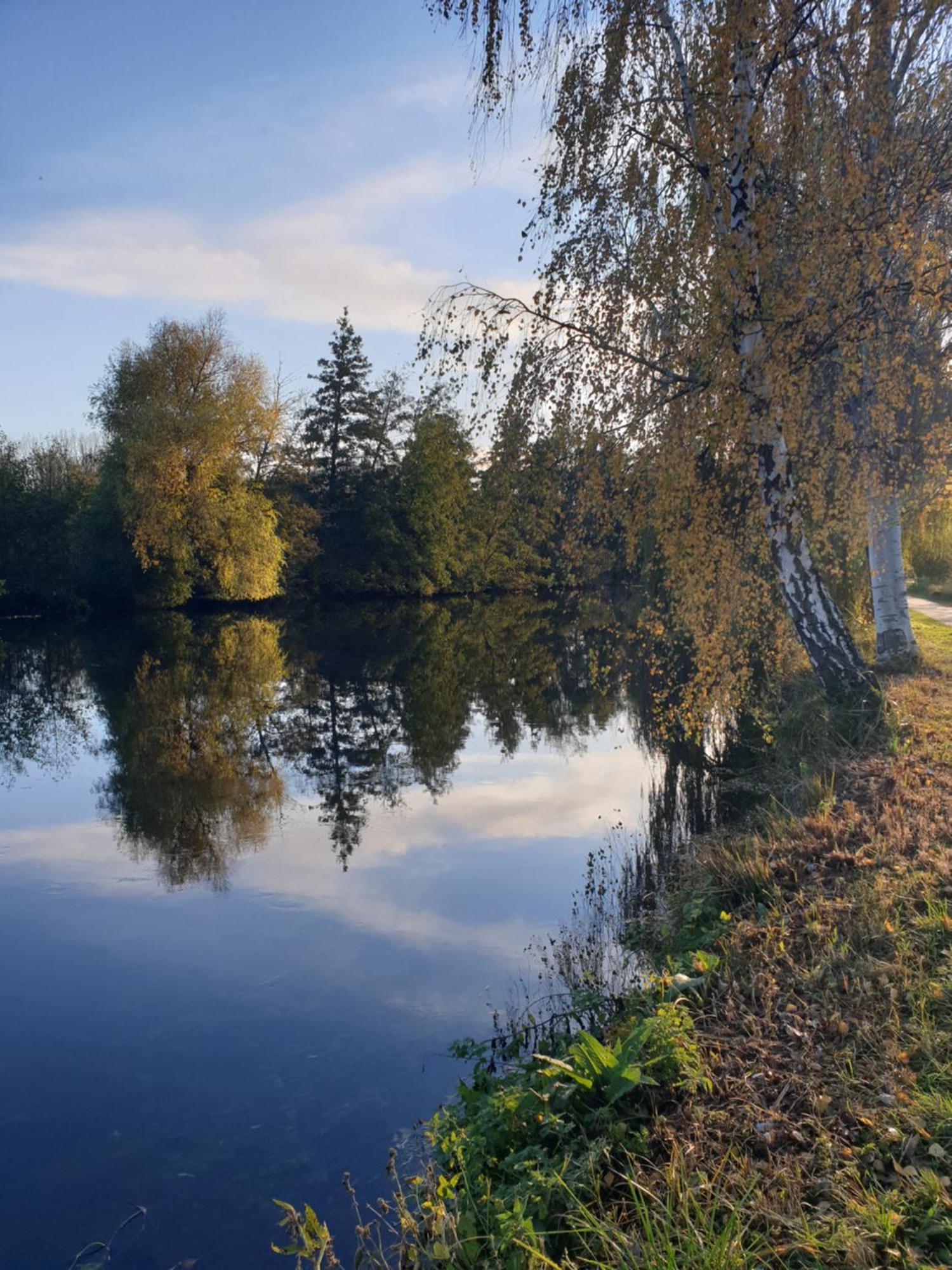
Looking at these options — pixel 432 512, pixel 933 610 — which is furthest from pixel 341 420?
pixel 933 610

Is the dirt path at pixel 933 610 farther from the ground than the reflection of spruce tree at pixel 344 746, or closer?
farther from the ground

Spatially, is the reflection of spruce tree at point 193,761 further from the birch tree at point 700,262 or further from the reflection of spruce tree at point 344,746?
the birch tree at point 700,262

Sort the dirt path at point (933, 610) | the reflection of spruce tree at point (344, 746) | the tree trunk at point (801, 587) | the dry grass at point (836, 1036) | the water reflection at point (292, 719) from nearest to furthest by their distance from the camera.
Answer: the dry grass at point (836, 1036) → the tree trunk at point (801, 587) → the water reflection at point (292, 719) → the reflection of spruce tree at point (344, 746) → the dirt path at point (933, 610)

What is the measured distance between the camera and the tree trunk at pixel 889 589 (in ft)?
37.3

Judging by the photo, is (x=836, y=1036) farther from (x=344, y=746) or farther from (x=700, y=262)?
(x=344, y=746)

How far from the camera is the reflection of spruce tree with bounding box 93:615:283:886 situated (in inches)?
411

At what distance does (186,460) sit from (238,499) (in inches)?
115

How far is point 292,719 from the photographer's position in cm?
1786

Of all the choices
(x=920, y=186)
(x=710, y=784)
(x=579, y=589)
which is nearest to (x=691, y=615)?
(x=920, y=186)

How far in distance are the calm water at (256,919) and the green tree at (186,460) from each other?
19639 mm

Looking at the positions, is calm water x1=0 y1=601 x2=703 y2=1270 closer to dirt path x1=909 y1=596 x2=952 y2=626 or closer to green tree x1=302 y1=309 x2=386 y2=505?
dirt path x1=909 y1=596 x2=952 y2=626

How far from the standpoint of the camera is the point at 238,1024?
636 centimetres

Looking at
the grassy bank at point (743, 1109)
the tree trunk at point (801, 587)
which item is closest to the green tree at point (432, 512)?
the tree trunk at point (801, 587)

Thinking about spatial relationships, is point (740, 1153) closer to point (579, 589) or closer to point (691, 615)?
point (691, 615)
